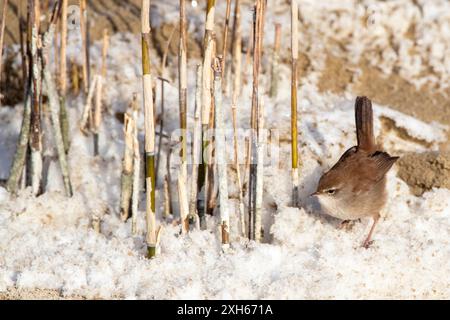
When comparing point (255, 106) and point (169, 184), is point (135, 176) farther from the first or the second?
point (255, 106)

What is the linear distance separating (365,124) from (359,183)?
32 centimetres

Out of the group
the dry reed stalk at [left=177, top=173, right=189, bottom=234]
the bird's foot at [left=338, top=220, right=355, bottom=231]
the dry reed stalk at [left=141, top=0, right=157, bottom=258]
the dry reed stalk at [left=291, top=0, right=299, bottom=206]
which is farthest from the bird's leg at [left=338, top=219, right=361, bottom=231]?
the dry reed stalk at [left=141, top=0, right=157, bottom=258]

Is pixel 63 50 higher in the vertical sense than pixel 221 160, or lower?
higher

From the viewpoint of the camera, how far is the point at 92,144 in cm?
401

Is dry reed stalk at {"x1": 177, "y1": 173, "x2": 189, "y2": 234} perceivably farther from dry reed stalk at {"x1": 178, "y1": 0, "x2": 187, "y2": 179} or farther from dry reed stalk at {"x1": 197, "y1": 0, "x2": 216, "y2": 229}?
dry reed stalk at {"x1": 197, "y1": 0, "x2": 216, "y2": 229}

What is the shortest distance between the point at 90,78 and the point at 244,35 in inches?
41.9

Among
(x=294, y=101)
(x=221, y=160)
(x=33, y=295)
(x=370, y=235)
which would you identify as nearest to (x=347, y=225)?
(x=370, y=235)

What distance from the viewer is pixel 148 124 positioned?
2904 millimetres

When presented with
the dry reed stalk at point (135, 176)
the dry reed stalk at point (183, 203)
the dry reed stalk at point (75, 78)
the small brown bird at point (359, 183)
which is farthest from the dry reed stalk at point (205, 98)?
A: the dry reed stalk at point (75, 78)

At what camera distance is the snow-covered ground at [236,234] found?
9.73 ft

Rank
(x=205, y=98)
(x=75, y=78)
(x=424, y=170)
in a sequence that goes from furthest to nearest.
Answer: (x=75, y=78) < (x=424, y=170) < (x=205, y=98)

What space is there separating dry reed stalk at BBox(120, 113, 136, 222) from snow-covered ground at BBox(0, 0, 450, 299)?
7 cm
